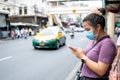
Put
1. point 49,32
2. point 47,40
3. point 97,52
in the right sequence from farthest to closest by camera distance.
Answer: point 49,32, point 47,40, point 97,52

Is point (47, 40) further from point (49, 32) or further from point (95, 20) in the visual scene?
point (95, 20)

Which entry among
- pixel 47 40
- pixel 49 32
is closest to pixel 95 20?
pixel 47 40

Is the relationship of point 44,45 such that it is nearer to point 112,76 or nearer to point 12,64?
point 12,64

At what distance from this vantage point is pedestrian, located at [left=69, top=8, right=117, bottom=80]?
12.7 feet

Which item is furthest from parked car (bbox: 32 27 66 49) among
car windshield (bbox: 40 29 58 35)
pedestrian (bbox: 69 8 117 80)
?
pedestrian (bbox: 69 8 117 80)

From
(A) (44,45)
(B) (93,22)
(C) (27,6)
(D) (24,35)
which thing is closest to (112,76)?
(B) (93,22)

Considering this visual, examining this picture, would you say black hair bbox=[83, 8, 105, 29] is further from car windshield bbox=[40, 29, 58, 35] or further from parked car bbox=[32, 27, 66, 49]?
car windshield bbox=[40, 29, 58, 35]

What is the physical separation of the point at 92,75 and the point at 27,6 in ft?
216

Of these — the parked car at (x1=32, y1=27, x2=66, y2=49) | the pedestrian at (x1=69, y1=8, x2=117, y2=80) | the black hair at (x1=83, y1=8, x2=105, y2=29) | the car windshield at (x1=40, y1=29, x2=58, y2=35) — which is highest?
the black hair at (x1=83, y1=8, x2=105, y2=29)

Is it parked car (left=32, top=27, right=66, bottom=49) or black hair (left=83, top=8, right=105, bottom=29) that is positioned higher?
black hair (left=83, top=8, right=105, bottom=29)

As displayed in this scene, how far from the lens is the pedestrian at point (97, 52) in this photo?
3865 millimetres

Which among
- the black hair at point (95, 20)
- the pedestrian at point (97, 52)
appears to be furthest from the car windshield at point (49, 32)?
the black hair at point (95, 20)

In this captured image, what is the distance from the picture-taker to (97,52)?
4004 millimetres

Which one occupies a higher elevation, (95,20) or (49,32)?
(95,20)
